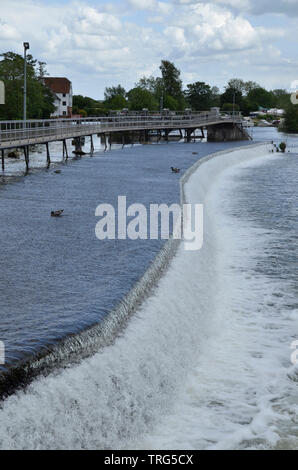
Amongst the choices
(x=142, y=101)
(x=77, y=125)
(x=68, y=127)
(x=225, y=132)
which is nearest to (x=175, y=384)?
(x=68, y=127)

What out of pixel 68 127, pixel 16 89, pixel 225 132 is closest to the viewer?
pixel 68 127

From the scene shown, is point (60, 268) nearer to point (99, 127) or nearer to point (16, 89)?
point (99, 127)

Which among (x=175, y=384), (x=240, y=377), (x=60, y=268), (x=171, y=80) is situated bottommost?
(x=240, y=377)

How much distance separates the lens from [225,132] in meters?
94.4

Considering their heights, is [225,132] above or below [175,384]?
above

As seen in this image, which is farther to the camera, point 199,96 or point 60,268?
point 199,96

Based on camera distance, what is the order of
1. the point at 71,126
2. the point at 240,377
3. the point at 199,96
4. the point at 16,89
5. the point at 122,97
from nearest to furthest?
the point at 240,377, the point at 71,126, the point at 16,89, the point at 122,97, the point at 199,96

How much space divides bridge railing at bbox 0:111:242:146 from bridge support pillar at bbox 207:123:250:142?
116cm

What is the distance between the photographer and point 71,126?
51500mm

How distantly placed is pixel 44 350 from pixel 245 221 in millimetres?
18263

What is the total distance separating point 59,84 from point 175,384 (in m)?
132

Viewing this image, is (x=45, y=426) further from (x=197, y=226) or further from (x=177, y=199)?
(x=177, y=199)

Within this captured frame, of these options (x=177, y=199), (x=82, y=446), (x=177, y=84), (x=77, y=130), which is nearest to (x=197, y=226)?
(x=177, y=199)

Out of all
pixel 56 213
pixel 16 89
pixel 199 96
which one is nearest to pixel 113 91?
pixel 199 96
